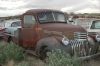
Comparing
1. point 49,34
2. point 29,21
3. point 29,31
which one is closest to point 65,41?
point 49,34

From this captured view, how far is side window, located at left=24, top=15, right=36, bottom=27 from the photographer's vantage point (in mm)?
13195

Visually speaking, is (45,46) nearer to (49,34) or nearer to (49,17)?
(49,34)

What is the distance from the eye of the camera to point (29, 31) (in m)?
13.1

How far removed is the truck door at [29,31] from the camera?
1292 centimetres

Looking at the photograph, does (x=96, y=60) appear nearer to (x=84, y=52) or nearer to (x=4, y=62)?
(x=84, y=52)

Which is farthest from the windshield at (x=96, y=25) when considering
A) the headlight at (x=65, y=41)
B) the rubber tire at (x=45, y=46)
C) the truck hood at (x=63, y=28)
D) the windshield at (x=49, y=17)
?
the headlight at (x=65, y=41)

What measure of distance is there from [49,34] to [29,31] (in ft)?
4.94

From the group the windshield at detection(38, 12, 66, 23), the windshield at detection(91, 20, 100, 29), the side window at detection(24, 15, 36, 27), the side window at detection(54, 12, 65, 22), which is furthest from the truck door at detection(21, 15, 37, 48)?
the windshield at detection(91, 20, 100, 29)

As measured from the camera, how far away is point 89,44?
1172 cm

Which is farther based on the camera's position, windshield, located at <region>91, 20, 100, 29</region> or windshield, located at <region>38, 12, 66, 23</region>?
windshield, located at <region>91, 20, 100, 29</region>

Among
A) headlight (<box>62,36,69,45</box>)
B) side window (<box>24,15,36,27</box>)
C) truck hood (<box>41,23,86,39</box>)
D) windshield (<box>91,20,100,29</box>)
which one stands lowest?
windshield (<box>91,20,100,29</box>)

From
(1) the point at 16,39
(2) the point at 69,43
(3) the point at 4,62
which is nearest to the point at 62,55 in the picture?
(2) the point at 69,43

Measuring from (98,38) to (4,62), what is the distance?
13.1ft

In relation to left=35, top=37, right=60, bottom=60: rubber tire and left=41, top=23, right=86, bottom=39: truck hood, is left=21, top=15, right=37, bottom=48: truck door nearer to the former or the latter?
left=41, top=23, right=86, bottom=39: truck hood
